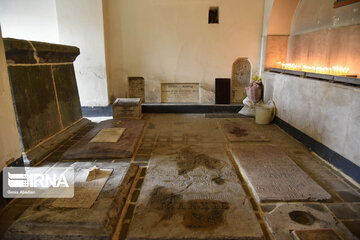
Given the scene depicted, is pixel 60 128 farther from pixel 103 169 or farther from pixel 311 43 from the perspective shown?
pixel 311 43

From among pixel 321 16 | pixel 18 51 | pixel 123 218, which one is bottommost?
pixel 123 218

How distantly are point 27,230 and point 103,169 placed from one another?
115 cm

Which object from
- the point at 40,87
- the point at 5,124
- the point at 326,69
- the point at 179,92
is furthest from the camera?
the point at 179,92

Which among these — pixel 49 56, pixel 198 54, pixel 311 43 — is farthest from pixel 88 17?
pixel 311 43

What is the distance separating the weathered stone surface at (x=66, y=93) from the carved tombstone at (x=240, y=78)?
158 inches

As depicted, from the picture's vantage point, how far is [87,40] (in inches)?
241

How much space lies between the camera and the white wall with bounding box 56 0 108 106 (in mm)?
5957

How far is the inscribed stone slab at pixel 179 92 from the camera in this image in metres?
6.85

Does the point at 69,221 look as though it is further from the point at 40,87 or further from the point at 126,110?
the point at 126,110

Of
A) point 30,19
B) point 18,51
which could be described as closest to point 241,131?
point 18,51

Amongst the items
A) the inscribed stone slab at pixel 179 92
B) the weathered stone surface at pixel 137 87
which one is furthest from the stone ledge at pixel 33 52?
the inscribed stone slab at pixel 179 92

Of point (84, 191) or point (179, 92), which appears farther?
point (179, 92)

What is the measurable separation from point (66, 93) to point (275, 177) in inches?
160

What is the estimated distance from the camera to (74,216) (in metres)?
2.21
